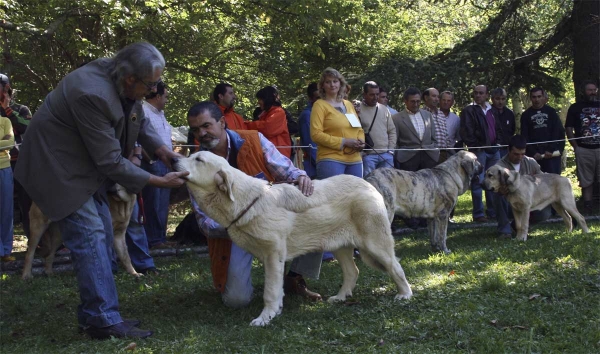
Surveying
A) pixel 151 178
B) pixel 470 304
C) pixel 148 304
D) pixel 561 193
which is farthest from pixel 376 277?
pixel 561 193

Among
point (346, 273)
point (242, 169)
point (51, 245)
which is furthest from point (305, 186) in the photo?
point (51, 245)

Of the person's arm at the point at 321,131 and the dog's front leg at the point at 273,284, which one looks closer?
the dog's front leg at the point at 273,284

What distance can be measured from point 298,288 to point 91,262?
206cm

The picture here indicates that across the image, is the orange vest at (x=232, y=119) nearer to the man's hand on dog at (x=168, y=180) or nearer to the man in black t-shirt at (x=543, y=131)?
the man's hand on dog at (x=168, y=180)

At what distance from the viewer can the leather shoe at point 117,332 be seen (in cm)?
520

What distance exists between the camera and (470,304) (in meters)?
5.70

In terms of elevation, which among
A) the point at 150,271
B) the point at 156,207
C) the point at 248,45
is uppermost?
the point at 248,45

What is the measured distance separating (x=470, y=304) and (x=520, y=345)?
1005mm

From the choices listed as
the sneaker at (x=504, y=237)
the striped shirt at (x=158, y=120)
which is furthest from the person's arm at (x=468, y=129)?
the striped shirt at (x=158, y=120)

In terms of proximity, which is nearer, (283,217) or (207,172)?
(207,172)

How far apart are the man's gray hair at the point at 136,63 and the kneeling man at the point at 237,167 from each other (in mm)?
848

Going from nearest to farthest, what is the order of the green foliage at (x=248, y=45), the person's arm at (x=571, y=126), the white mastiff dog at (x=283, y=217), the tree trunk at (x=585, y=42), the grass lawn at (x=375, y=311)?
1. the grass lawn at (x=375, y=311)
2. the white mastiff dog at (x=283, y=217)
3. the person's arm at (x=571, y=126)
4. the green foliage at (x=248, y=45)
5. the tree trunk at (x=585, y=42)

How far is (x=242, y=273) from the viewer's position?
6.20m

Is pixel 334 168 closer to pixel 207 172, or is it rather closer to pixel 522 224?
pixel 522 224
